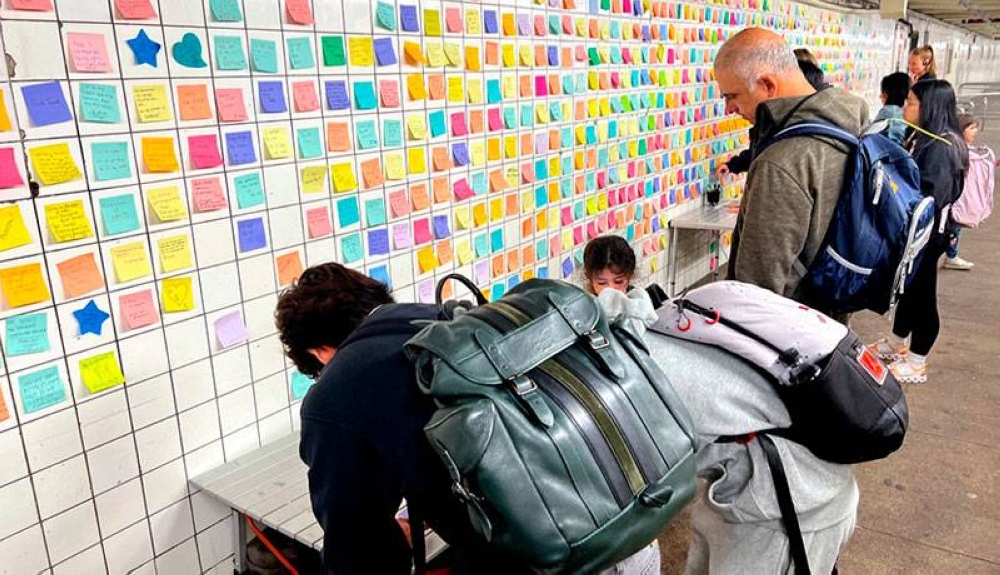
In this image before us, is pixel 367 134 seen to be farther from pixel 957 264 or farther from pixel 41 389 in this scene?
pixel 957 264

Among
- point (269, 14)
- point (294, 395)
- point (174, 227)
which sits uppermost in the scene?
point (269, 14)

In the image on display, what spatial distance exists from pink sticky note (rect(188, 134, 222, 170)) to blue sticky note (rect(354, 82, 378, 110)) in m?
0.46

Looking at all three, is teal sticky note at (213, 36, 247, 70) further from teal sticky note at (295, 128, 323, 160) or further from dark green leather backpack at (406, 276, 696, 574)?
dark green leather backpack at (406, 276, 696, 574)

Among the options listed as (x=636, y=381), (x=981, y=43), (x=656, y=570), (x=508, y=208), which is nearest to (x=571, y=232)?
(x=508, y=208)

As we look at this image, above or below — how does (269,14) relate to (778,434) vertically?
above

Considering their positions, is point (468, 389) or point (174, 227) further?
point (174, 227)

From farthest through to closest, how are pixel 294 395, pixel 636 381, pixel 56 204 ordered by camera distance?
pixel 294 395, pixel 56 204, pixel 636 381

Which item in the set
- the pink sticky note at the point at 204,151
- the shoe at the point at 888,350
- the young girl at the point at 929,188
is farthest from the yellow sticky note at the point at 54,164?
the shoe at the point at 888,350

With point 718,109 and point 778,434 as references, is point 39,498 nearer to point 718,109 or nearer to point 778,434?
point 778,434

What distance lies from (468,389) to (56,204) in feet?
3.23

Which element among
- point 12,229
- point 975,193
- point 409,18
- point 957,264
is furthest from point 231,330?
point 957,264

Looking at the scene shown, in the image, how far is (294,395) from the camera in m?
1.99

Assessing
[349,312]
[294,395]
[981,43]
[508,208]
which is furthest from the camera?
[981,43]

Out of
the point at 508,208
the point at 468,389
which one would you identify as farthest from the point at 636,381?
the point at 508,208
